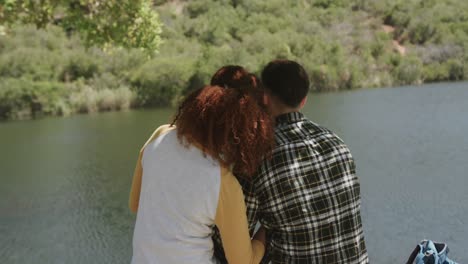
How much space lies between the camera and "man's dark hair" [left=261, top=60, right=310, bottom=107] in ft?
5.04

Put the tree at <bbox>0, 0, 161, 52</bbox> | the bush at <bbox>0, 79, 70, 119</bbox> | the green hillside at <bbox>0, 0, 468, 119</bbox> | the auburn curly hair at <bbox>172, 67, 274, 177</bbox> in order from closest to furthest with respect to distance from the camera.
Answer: the auburn curly hair at <bbox>172, 67, 274, 177</bbox>, the tree at <bbox>0, 0, 161, 52</bbox>, the bush at <bbox>0, 79, 70, 119</bbox>, the green hillside at <bbox>0, 0, 468, 119</bbox>

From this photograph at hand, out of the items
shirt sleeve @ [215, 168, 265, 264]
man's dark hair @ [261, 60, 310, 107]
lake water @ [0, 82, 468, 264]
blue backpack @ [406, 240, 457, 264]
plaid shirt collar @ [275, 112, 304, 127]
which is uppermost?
man's dark hair @ [261, 60, 310, 107]

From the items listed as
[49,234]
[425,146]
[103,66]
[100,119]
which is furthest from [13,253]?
[103,66]

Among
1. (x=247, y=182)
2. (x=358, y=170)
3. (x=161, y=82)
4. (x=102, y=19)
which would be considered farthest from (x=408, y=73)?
(x=247, y=182)

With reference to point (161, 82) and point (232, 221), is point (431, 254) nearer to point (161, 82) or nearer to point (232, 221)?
point (232, 221)

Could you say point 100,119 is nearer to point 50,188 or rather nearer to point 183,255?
point 50,188

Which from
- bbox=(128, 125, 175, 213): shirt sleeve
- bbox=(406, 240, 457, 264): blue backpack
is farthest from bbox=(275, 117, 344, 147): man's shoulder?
bbox=(406, 240, 457, 264): blue backpack

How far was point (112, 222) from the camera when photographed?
627 centimetres

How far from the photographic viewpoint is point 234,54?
2936 centimetres

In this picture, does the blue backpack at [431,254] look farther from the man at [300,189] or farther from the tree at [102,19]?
the tree at [102,19]

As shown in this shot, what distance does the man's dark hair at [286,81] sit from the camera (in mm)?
1535

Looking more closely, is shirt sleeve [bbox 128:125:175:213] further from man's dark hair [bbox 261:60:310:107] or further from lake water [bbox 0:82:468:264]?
lake water [bbox 0:82:468:264]

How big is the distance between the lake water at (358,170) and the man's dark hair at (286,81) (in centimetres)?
338

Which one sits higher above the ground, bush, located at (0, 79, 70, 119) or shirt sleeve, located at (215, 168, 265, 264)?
shirt sleeve, located at (215, 168, 265, 264)
